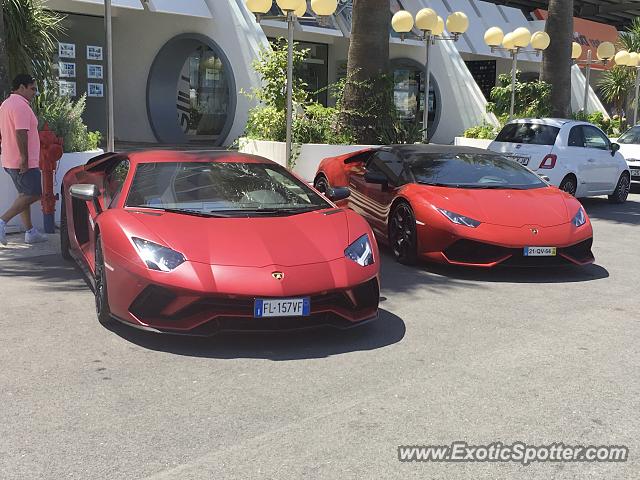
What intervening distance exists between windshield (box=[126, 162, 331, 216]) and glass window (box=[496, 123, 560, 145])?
28.5 ft

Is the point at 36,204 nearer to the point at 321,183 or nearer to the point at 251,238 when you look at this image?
the point at 321,183

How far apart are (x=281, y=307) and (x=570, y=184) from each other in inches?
402

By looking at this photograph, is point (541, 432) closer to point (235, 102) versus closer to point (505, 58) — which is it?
point (235, 102)

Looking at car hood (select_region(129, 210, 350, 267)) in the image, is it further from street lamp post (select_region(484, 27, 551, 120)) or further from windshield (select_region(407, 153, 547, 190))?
street lamp post (select_region(484, 27, 551, 120))

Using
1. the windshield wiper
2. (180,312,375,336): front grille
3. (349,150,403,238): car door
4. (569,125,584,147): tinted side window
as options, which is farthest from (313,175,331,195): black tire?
(180,312,375,336): front grille

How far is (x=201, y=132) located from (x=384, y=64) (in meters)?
10.9

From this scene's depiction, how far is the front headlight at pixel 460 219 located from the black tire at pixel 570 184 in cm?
668

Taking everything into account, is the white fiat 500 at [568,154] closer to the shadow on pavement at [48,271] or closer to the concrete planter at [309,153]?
the concrete planter at [309,153]

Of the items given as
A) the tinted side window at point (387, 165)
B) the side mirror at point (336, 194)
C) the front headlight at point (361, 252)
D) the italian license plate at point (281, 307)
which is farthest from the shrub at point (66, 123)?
the italian license plate at point (281, 307)

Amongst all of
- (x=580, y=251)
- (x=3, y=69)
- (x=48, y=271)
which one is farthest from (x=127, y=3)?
(x=580, y=251)

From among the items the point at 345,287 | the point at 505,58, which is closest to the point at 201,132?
the point at 505,58

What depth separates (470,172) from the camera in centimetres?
895

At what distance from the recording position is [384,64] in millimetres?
16047

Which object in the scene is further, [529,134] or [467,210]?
[529,134]
